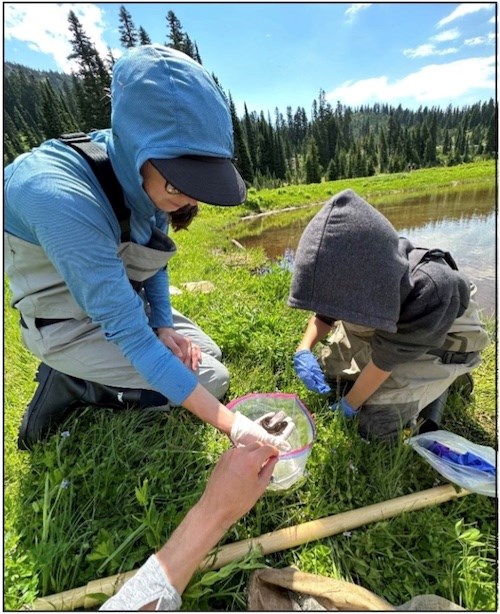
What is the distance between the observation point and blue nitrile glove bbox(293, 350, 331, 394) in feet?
7.38

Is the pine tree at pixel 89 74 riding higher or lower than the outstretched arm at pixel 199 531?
higher

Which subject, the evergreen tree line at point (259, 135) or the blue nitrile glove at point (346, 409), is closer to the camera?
the blue nitrile glove at point (346, 409)

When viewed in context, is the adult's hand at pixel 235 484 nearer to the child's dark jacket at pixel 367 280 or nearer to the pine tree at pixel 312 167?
the child's dark jacket at pixel 367 280

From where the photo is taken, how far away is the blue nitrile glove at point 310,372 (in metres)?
2.25

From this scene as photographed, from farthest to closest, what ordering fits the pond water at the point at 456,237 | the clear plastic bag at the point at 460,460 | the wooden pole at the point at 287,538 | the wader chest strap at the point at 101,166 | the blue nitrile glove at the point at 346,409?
the pond water at the point at 456,237
the blue nitrile glove at the point at 346,409
the clear plastic bag at the point at 460,460
the wader chest strap at the point at 101,166
the wooden pole at the point at 287,538

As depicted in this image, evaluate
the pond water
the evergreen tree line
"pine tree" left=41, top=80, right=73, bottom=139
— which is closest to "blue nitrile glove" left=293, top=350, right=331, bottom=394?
the pond water

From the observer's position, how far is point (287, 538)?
4.96 feet

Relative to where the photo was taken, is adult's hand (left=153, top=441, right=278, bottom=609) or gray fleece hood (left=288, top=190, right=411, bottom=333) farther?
gray fleece hood (left=288, top=190, right=411, bottom=333)

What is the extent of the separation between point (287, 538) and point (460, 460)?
97cm

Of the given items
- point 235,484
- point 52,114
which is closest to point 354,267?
point 235,484

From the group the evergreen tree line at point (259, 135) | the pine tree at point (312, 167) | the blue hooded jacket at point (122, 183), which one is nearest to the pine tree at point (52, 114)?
Result: the evergreen tree line at point (259, 135)

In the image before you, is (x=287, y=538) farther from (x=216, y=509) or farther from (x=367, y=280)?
(x=367, y=280)

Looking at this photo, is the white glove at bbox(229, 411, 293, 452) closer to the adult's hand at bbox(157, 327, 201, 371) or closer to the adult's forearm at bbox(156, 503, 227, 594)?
the adult's forearm at bbox(156, 503, 227, 594)

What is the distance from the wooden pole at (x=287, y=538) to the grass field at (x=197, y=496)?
0.14 ft
